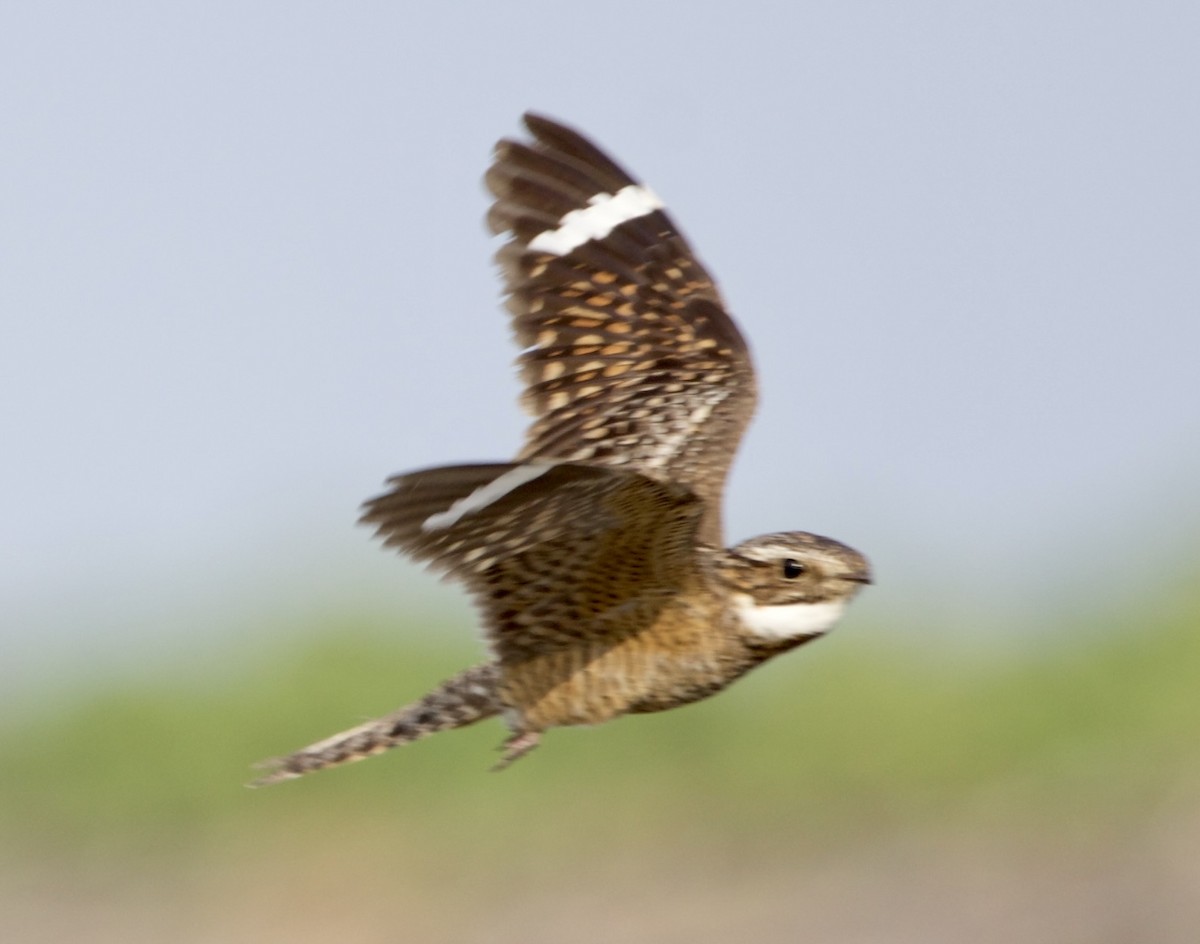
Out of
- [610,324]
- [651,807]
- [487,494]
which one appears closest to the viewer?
[487,494]

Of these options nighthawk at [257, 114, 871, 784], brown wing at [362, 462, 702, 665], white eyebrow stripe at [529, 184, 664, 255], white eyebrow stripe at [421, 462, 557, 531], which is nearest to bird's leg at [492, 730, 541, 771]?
nighthawk at [257, 114, 871, 784]

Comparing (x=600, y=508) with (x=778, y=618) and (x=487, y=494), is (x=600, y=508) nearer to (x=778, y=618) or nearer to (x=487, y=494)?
(x=487, y=494)

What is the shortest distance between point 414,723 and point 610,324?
4.46ft

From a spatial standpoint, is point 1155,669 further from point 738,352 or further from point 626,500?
point 626,500

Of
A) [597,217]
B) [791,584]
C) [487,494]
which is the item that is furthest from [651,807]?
[487,494]

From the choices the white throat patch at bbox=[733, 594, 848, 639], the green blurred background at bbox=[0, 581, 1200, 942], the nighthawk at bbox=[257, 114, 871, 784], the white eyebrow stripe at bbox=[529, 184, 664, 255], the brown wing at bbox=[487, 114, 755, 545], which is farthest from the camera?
the green blurred background at bbox=[0, 581, 1200, 942]

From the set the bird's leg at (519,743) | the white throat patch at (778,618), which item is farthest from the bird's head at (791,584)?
the bird's leg at (519,743)

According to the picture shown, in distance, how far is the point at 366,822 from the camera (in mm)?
13398

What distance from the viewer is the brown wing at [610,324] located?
23.9 ft

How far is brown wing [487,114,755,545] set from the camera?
729cm

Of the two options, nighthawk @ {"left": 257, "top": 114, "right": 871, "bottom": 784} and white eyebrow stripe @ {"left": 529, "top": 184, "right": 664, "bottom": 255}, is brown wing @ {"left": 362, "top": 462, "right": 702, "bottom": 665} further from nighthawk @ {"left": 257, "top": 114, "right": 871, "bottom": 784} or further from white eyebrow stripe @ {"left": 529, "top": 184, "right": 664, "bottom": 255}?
white eyebrow stripe @ {"left": 529, "top": 184, "right": 664, "bottom": 255}

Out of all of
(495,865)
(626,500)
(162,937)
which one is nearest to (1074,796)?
(495,865)

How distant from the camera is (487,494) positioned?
597cm

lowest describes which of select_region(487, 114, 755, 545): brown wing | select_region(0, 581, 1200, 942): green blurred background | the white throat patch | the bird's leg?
select_region(0, 581, 1200, 942): green blurred background
